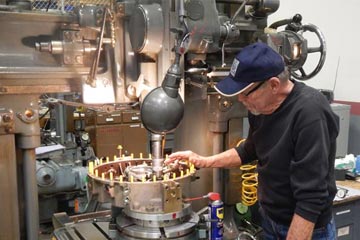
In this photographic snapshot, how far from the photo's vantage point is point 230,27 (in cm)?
135

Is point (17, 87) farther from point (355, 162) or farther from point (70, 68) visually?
point (355, 162)

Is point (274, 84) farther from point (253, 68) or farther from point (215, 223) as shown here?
point (215, 223)

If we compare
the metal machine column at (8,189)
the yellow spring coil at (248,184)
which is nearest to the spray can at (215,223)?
the yellow spring coil at (248,184)

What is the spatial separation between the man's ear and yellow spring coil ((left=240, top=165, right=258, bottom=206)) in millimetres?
549

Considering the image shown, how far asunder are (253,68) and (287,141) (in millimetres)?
270

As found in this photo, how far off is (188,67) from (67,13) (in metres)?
0.45

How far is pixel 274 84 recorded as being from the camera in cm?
124

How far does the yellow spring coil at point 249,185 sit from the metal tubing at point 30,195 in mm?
872

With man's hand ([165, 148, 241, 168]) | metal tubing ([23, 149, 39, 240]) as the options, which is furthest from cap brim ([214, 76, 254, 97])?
metal tubing ([23, 149, 39, 240])

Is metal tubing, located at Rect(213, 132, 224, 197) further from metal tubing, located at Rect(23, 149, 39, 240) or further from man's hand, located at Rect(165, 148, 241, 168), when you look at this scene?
metal tubing, located at Rect(23, 149, 39, 240)

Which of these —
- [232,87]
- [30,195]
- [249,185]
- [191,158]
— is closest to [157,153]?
[191,158]

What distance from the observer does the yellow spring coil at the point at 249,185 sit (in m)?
1.70

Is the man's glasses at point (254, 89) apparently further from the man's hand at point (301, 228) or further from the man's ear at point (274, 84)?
the man's hand at point (301, 228)

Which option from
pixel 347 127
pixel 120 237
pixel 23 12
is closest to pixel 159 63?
pixel 23 12
